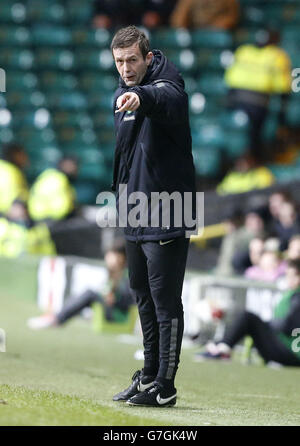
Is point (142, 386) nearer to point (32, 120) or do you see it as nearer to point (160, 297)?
point (160, 297)

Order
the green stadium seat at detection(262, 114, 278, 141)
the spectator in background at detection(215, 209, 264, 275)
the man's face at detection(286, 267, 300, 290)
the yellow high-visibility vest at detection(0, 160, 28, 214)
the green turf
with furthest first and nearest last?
1. the green stadium seat at detection(262, 114, 278, 141)
2. the yellow high-visibility vest at detection(0, 160, 28, 214)
3. the spectator in background at detection(215, 209, 264, 275)
4. the man's face at detection(286, 267, 300, 290)
5. the green turf

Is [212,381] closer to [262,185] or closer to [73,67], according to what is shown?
[262,185]

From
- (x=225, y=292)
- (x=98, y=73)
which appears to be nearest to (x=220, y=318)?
(x=225, y=292)

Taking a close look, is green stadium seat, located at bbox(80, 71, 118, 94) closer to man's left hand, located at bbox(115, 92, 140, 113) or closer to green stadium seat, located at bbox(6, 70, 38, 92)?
green stadium seat, located at bbox(6, 70, 38, 92)

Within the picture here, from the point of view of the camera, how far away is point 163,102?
548cm

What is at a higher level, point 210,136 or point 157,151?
point 157,151

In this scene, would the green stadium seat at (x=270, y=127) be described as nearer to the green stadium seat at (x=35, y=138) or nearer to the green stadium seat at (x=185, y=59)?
the green stadium seat at (x=185, y=59)

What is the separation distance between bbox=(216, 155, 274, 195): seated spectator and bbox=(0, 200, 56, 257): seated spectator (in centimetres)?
240

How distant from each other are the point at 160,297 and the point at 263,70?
957 cm

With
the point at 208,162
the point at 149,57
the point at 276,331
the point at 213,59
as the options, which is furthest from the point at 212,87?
the point at 149,57

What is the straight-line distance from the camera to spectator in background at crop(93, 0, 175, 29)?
1642 cm

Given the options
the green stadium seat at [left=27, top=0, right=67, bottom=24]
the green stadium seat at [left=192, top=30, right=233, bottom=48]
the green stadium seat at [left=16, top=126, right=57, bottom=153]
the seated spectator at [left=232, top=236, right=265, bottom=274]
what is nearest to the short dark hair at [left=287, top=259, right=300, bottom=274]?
the seated spectator at [left=232, top=236, right=265, bottom=274]

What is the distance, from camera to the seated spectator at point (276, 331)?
8.97 meters
